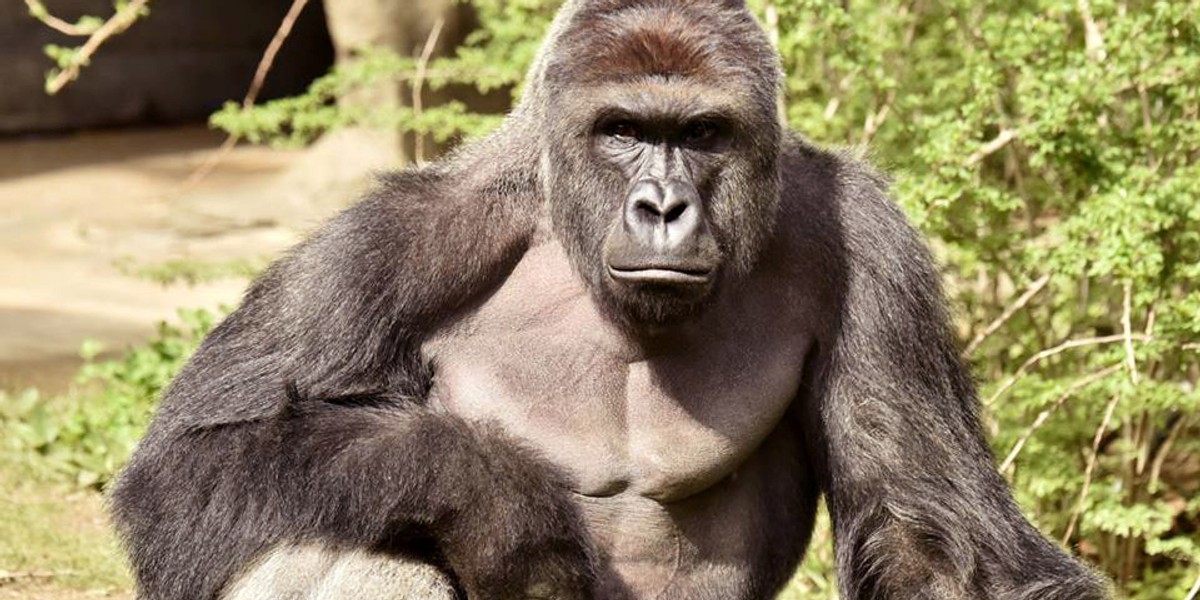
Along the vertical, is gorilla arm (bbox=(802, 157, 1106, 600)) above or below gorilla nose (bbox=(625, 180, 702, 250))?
below

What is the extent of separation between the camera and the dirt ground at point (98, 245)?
696cm

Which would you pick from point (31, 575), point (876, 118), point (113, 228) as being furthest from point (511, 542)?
point (113, 228)

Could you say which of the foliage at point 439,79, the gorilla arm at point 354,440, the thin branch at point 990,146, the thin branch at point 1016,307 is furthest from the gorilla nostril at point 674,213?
the foliage at point 439,79

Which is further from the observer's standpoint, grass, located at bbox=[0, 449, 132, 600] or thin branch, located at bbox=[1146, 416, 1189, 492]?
thin branch, located at bbox=[1146, 416, 1189, 492]

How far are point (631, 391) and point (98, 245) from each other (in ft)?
32.7

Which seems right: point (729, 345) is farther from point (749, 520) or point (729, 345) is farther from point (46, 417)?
point (46, 417)

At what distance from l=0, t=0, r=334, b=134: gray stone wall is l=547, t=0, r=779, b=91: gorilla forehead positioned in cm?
1411

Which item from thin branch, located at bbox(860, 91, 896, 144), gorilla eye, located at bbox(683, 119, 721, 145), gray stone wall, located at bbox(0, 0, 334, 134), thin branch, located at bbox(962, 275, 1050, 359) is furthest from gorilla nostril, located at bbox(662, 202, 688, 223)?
gray stone wall, located at bbox(0, 0, 334, 134)

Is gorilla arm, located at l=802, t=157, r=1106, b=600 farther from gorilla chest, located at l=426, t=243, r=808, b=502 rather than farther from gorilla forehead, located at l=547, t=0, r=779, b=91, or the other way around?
gorilla forehead, located at l=547, t=0, r=779, b=91

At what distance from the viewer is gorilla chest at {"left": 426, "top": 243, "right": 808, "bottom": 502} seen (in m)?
4.70

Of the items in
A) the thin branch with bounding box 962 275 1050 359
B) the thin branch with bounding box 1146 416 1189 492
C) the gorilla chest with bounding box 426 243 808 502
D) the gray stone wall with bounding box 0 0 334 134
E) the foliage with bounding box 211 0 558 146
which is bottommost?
the gray stone wall with bounding box 0 0 334 134

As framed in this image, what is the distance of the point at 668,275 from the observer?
4.18 metres

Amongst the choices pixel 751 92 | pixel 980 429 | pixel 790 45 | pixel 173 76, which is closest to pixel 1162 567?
pixel 790 45

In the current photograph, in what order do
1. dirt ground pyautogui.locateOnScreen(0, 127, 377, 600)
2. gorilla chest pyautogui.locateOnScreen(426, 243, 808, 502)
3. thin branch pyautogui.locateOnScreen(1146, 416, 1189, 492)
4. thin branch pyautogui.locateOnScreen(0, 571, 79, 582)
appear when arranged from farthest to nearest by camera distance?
thin branch pyautogui.locateOnScreen(1146, 416, 1189, 492) → dirt ground pyautogui.locateOnScreen(0, 127, 377, 600) → thin branch pyautogui.locateOnScreen(0, 571, 79, 582) → gorilla chest pyautogui.locateOnScreen(426, 243, 808, 502)
